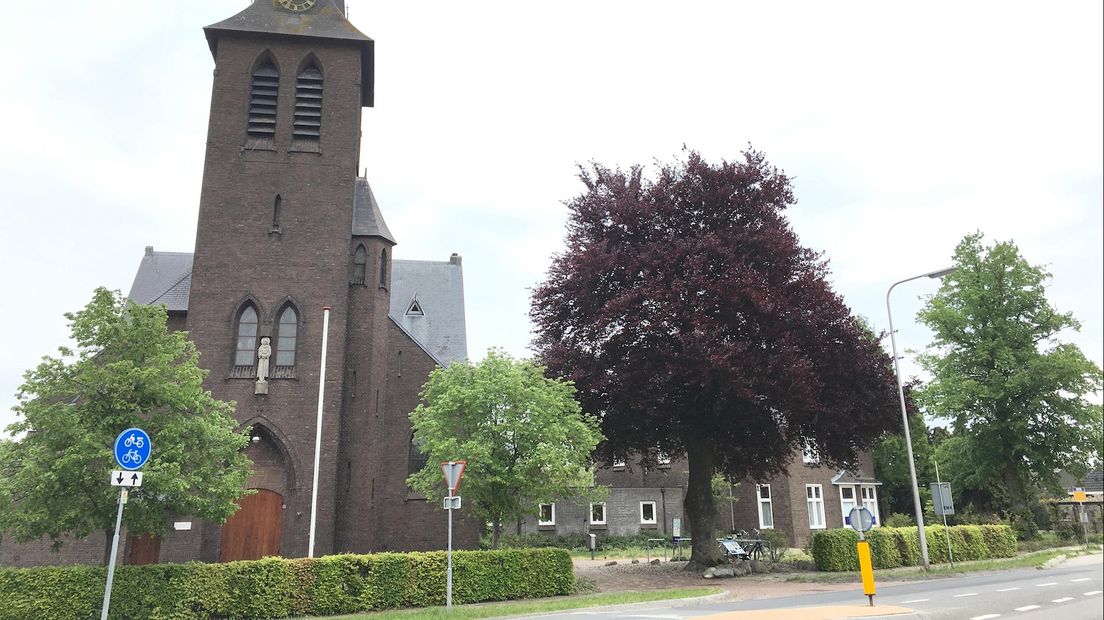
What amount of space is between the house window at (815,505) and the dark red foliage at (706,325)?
1591 cm

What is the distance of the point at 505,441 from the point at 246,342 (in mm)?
10266

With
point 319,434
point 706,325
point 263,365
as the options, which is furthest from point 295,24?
point 706,325

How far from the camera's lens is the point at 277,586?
1537cm

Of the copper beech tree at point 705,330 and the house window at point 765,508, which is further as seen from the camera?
the house window at point 765,508

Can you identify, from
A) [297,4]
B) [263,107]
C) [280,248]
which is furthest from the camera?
[297,4]

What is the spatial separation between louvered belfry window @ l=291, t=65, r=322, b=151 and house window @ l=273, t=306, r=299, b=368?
6.09 meters

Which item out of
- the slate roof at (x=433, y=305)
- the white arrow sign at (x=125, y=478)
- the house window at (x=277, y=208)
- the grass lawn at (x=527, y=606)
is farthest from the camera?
the slate roof at (x=433, y=305)

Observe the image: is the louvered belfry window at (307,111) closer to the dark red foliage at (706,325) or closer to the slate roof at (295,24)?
the slate roof at (295,24)

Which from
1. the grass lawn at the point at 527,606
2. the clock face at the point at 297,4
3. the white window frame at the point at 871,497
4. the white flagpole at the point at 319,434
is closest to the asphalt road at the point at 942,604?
the grass lawn at the point at 527,606

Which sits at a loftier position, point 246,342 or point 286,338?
point 286,338

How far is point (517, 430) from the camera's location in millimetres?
18625

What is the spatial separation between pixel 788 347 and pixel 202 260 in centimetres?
1878

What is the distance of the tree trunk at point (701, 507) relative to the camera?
75.1 feet

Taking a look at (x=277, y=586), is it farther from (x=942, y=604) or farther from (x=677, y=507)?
(x=677, y=507)
